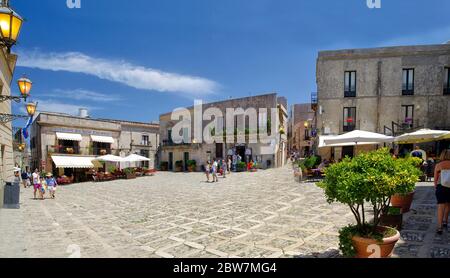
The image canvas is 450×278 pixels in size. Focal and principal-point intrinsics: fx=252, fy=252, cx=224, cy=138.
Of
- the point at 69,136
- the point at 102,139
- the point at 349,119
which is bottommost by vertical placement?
the point at 102,139

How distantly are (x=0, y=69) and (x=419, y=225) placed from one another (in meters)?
13.0

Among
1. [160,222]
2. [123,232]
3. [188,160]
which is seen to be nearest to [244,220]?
[160,222]

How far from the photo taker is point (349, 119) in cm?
2006

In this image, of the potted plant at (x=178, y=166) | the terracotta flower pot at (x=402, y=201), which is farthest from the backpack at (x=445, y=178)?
the potted plant at (x=178, y=166)

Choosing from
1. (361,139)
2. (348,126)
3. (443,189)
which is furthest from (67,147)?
(443,189)

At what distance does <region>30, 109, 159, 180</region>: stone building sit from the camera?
906 inches

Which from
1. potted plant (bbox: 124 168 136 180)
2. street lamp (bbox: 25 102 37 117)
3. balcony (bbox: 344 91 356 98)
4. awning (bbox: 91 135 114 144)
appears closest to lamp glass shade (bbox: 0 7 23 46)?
street lamp (bbox: 25 102 37 117)

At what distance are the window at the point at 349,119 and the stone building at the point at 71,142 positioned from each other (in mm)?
22084

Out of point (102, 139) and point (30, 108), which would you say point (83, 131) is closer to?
point (102, 139)

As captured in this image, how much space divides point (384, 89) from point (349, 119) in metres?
3.45

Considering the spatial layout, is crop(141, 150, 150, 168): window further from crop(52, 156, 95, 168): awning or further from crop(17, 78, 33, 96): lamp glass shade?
crop(17, 78, 33, 96): lamp glass shade

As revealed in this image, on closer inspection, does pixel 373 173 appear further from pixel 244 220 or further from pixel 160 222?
pixel 160 222

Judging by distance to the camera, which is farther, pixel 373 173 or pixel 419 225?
pixel 419 225
